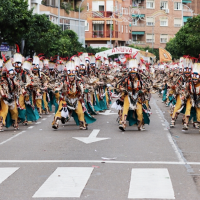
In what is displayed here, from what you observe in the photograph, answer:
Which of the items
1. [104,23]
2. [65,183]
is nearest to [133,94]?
[65,183]

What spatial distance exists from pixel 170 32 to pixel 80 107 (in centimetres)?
8860

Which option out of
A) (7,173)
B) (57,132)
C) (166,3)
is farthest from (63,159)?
(166,3)

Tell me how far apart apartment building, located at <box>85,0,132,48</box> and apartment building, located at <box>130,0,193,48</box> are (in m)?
14.2

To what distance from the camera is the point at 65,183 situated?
853 cm

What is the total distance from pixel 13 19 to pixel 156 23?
72584 millimetres

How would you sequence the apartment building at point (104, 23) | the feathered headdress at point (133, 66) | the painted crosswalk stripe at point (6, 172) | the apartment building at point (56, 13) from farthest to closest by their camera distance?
the apartment building at point (104, 23)
the apartment building at point (56, 13)
the feathered headdress at point (133, 66)
the painted crosswalk stripe at point (6, 172)

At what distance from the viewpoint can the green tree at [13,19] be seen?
99.6 ft

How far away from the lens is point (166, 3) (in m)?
98.7

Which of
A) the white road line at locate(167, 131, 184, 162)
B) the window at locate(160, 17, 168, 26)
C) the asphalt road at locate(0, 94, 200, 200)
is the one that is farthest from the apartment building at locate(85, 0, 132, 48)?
the asphalt road at locate(0, 94, 200, 200)

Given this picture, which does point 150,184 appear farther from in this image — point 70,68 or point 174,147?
point 70,68

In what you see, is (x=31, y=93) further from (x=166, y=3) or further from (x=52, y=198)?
(x=166, y=3)

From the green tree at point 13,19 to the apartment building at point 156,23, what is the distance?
66735mm

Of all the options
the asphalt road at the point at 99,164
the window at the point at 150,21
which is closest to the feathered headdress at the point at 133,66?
the asphalt road at the point at 99,164

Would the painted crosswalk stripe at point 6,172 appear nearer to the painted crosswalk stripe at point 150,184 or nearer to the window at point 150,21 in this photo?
the painted crosswalk stripe at point 150,184
